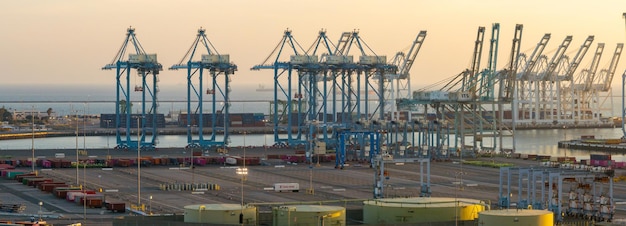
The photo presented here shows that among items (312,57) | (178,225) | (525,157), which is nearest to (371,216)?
(178,225)

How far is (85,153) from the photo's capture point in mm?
132000

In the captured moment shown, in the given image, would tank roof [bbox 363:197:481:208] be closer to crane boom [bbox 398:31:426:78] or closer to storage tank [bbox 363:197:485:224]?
storage tank [bbox 363:197:485:224]

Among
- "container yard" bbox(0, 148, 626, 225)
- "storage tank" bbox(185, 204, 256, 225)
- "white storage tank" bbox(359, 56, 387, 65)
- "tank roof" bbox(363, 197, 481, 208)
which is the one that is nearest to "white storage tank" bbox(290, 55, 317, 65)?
"white storage tank" bbox(359, 56, 387, 65)

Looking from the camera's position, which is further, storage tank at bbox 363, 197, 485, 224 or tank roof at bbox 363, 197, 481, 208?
tank roof at bbox 363, 197, 481, 208

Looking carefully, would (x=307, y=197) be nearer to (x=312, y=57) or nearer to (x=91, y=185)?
(x=91, y=185)

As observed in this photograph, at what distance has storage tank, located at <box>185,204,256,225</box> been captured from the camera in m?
52.3

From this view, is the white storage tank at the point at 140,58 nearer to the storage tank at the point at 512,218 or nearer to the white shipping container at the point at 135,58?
the white shipping container at the point at 135,58

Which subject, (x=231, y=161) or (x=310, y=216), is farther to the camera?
(x=231, y=161)

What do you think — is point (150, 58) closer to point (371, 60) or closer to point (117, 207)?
point (371, 60)

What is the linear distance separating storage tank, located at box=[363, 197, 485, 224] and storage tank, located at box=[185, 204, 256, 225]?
15.8 ft

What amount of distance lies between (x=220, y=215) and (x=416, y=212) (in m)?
7.71

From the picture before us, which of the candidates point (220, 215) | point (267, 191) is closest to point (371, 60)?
point (267, 191)

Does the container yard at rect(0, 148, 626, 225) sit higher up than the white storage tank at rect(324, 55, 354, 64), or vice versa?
the white storage tank at rect(324, 55, 354, 64)

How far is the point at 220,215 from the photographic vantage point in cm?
5244
